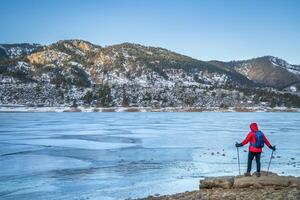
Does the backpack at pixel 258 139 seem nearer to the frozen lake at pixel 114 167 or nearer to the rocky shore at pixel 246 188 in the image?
the rocky shore at pixel 246 188

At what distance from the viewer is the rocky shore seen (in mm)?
17297

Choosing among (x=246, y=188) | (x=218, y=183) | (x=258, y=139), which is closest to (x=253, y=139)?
(x=258, y=139)

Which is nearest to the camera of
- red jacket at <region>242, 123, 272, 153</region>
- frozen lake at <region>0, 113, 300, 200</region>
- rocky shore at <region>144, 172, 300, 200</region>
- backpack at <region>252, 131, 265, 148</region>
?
rocky shore at <region>144, 172, 300, 200</region>

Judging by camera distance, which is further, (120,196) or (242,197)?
(120,196)

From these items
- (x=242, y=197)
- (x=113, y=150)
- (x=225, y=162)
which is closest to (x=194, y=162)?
(x=225, y=162)

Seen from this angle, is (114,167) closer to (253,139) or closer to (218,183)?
(218,183)

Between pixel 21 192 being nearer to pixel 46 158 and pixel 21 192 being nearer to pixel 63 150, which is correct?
pixel 46 158

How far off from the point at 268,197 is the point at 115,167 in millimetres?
15673

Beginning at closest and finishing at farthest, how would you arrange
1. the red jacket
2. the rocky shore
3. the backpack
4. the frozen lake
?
1. the rocky shore
2. the red jacket
3. the backpack
4. the frozen lake

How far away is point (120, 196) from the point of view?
21891 millimetres

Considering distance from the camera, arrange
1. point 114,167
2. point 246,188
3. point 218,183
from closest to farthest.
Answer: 1. point 246,188
2. point 218,183
3. point 114,167

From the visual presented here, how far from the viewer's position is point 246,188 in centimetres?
1883

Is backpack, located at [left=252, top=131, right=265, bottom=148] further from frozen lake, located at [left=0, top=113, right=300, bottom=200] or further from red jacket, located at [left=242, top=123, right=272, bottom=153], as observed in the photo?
frozen lake, located at [left=0, top=113, right=300, bottom=200]

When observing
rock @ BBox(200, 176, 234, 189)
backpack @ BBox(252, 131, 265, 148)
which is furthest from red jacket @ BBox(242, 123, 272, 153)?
rock @ BBox(200, 176, 234, 189)
